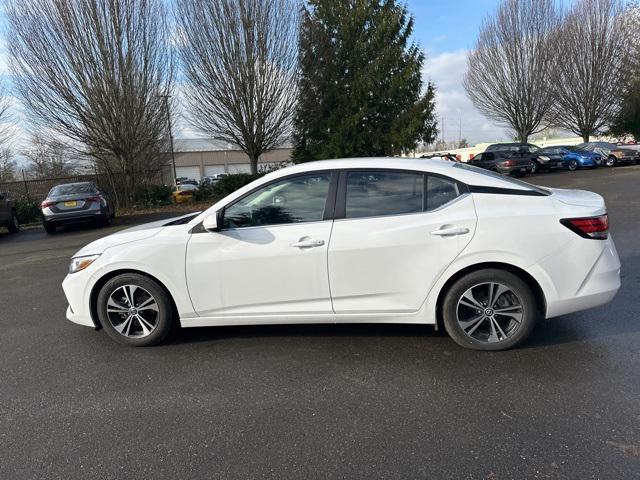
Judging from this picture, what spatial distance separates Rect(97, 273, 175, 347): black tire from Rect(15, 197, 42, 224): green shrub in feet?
52.4

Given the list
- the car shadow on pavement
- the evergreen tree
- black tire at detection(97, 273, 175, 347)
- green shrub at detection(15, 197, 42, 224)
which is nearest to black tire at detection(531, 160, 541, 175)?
the evergreen tree

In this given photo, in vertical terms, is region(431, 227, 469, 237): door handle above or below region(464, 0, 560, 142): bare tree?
below

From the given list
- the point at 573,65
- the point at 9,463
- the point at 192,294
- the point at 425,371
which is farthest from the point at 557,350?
the point at 573,65

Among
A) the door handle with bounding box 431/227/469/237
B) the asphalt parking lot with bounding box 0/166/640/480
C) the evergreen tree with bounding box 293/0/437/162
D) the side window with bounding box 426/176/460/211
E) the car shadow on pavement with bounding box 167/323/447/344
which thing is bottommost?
the asphalt parking lot with bounding box 0/166/640/480

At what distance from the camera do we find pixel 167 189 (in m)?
19.6

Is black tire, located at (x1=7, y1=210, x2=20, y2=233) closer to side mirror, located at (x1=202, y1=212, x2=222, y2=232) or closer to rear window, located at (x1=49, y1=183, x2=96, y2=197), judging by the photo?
rear window, located at (x1=49, y1=183, x2=96, y2=197)

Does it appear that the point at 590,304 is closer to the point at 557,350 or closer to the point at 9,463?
the point at 557,350

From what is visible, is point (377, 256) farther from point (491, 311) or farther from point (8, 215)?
point (8, 215)

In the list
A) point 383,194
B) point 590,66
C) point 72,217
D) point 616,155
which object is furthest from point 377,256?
point 590,66

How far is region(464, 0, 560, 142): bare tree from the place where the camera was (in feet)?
102

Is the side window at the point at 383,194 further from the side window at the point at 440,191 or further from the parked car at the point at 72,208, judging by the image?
the parked car at the point at 72,208

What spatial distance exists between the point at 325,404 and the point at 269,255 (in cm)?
123

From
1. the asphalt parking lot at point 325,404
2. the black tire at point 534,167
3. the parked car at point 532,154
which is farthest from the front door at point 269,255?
the black tire at point 534,167

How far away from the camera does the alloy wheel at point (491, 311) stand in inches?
141
